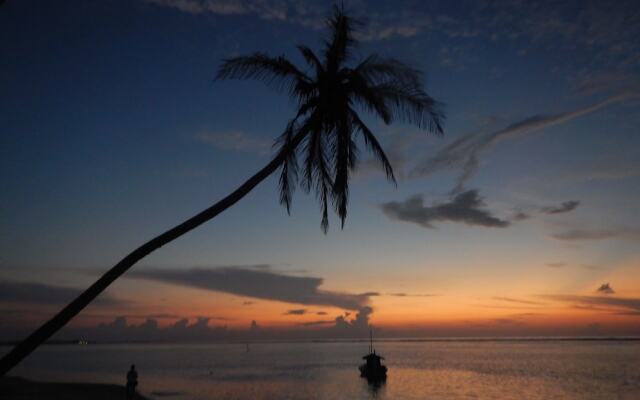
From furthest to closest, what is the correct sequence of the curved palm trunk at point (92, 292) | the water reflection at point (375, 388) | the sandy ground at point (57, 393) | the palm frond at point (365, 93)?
the water reflection at point (375, 388) < the sandy ground at point (57, 393) < the palm frond at point (365, 93) < the curved palm trunk at point (92, 292)

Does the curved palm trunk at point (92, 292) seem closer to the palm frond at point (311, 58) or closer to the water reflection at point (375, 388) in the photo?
the palm frond at point (311, 58)

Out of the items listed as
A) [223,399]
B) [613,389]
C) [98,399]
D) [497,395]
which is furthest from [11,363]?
[613,389]

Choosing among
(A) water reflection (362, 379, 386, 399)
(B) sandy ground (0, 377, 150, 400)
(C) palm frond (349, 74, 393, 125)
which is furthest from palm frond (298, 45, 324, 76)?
(A) water reflection (362, 379, 386, 399)

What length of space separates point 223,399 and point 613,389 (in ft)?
130

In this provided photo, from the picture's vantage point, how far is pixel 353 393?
45500 mm

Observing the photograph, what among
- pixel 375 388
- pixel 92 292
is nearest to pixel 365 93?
pixel 92 292

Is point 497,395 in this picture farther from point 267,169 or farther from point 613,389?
point 267,169

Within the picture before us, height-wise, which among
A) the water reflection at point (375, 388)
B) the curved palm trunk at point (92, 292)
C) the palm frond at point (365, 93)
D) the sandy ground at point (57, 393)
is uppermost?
the palm frond at point (365, 93)

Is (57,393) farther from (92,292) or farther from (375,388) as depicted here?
(92,292)

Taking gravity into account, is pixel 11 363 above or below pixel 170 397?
above

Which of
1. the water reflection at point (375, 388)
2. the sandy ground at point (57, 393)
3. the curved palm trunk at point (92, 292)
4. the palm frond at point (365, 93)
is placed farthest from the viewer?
the water reflection at point (375, 388)

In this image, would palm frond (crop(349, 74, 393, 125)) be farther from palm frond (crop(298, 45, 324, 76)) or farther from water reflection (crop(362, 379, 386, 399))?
water reflection (crop(362, 379, 386, 399))

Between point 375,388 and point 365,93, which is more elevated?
point 365,93

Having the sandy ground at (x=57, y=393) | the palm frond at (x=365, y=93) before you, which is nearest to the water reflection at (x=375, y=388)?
the sandy ground at (x=57, y=393)
